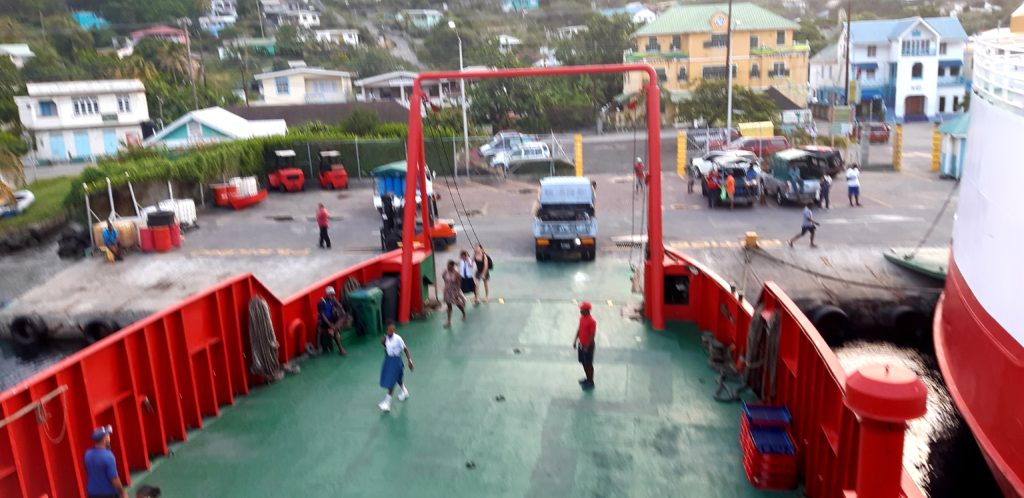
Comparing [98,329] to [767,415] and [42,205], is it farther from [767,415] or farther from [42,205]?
[42,205]

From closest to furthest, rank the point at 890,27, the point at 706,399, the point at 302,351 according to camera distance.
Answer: the point at 706,399 < the point at 302,351 < the point at 890,27

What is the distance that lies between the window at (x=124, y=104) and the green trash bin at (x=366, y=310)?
2103 inches

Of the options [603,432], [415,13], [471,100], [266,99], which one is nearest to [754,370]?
[603,432]

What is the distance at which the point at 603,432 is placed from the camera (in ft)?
35.6

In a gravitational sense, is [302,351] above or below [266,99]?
below

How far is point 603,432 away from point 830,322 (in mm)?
8859

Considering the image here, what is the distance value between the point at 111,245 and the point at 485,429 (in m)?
18.8

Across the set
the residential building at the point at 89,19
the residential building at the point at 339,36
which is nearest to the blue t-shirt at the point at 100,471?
the residential building at the point at 339,36

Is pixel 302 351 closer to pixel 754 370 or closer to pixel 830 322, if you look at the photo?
pixel 754 370

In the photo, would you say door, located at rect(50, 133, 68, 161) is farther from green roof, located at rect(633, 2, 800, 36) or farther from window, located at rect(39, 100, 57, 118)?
green roof, located at rect(633, 2, 800, 36)

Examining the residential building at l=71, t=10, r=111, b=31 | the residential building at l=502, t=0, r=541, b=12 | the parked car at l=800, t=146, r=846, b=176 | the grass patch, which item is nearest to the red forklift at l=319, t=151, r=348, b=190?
the grass patch

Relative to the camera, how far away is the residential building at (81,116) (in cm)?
5706

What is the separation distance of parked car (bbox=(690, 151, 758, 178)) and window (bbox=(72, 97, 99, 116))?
46.1 metres

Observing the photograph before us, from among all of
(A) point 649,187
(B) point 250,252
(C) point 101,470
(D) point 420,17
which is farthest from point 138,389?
(D) point 420,17
